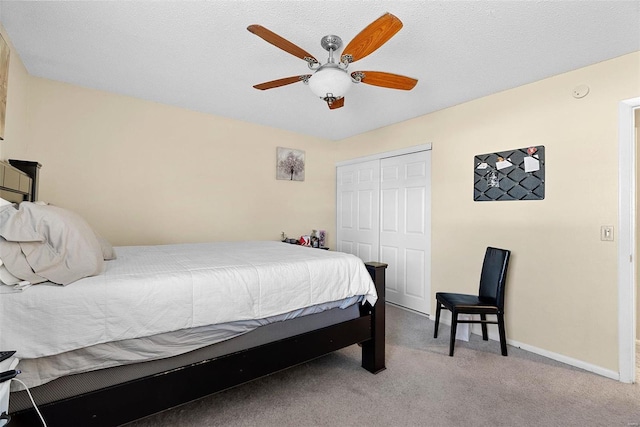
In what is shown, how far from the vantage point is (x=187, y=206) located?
136 inches

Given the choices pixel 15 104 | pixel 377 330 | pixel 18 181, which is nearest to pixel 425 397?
pixel 377 330

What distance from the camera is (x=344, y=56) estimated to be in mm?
1733

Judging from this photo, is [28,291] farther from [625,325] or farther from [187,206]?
[625,325]

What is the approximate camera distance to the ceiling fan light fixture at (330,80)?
5.72 ft

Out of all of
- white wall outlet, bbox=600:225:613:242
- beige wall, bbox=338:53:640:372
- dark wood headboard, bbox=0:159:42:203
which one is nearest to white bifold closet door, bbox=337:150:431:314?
beige wall, bbox=338:53:640:372

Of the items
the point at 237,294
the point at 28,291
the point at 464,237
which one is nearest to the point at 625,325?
the point at 464,237

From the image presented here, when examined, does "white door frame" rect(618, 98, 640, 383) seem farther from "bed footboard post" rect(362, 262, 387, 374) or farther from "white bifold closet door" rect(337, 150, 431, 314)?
"bed footboard post" rect(362, 262, 387, 374)

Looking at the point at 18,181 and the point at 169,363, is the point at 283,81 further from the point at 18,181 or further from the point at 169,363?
the point at 18,181

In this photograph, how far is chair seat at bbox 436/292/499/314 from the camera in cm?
241

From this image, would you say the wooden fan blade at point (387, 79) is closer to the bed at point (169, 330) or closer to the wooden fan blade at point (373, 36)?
the wooden fan blade at point (373, 36)

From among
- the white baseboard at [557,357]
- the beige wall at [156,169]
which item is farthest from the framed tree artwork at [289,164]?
the white baseboard at [557,357]

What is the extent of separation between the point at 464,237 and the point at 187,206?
3204 millimetres

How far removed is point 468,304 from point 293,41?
8.24ft

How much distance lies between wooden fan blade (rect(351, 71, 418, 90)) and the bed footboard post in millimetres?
1303
